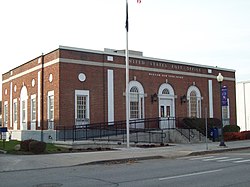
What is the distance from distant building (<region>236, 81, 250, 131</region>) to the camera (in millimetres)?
64812

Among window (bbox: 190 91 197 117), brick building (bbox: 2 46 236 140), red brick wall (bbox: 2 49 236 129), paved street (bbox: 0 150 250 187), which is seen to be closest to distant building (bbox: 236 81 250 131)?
brick building (bbox: 2 46 236 140)

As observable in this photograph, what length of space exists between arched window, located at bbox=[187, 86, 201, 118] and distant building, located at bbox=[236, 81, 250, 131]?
79.0 feet

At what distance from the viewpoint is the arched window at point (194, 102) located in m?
42.7

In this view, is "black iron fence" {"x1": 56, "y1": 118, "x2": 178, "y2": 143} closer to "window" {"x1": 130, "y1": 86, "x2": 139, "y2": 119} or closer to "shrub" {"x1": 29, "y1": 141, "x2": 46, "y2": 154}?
"window" {"x1": 130, "y1": 86, "x2": 139, "y2": 119}

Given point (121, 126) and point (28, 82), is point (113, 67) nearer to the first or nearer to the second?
point (121, 126)

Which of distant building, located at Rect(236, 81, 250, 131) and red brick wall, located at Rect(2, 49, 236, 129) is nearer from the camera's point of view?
red brick wall, located at Rect(2, 49, 236, 129)

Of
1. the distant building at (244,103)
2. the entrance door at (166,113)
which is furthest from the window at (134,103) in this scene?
the distant building at (244,103)

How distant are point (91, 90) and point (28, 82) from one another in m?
8.71

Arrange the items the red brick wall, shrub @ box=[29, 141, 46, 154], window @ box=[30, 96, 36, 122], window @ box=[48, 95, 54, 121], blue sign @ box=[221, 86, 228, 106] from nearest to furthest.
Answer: shrub @ box=[29, 141, 46, 154] → blue sign @ box=[221, 86, 228, 106] → the red brick wall → window @ box=[48, 95, 54, 121] → window @ box=[30, 96, 36, 122]

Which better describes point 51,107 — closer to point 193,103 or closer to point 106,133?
point 106,133

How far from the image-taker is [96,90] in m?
35.0

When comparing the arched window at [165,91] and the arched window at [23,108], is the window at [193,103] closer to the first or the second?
the arched window at [165,91]

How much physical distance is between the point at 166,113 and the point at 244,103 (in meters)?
29.7

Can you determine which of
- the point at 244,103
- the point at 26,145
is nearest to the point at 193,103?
the point at 26,145
